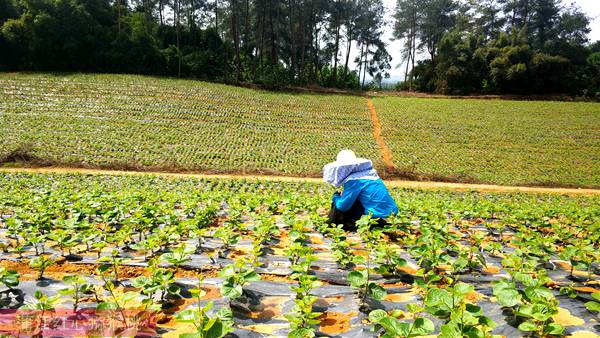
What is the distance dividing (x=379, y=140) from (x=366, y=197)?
2396cm

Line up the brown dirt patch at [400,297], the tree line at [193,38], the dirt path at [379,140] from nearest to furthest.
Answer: the brown dirt patch at [400,297] → the dirt path at [379,140] → the tree line at [193,38]

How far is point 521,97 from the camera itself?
43.7 metres

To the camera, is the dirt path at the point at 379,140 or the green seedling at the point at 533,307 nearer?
the green seedling at the point at 533,307

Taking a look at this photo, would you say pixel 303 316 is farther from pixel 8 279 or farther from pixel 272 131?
pixel 272 131

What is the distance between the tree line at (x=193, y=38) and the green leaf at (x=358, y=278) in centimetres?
4449

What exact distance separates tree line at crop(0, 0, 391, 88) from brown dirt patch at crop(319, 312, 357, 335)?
4465 cm

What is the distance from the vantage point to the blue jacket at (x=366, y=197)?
4.81 m

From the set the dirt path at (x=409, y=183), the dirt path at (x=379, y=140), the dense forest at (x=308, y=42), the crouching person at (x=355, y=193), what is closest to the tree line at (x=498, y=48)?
the dense forest at (x=308, y=42)

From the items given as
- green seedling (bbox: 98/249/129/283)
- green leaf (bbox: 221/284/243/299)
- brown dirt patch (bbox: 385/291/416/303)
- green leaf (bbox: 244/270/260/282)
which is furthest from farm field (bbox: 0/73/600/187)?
green leaf (bbox: 221/284/243/299)

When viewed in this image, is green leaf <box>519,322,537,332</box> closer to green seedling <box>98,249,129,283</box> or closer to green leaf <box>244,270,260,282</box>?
green leaf <box>244,270,260,282</box>

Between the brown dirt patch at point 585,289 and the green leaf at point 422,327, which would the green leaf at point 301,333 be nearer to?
the green leaf at point 422,327

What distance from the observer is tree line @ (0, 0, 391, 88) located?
40438mm

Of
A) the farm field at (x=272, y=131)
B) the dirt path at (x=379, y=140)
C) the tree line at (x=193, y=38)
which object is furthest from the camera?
the tree line at (x=193, y=38)

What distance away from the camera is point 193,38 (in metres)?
53.0
